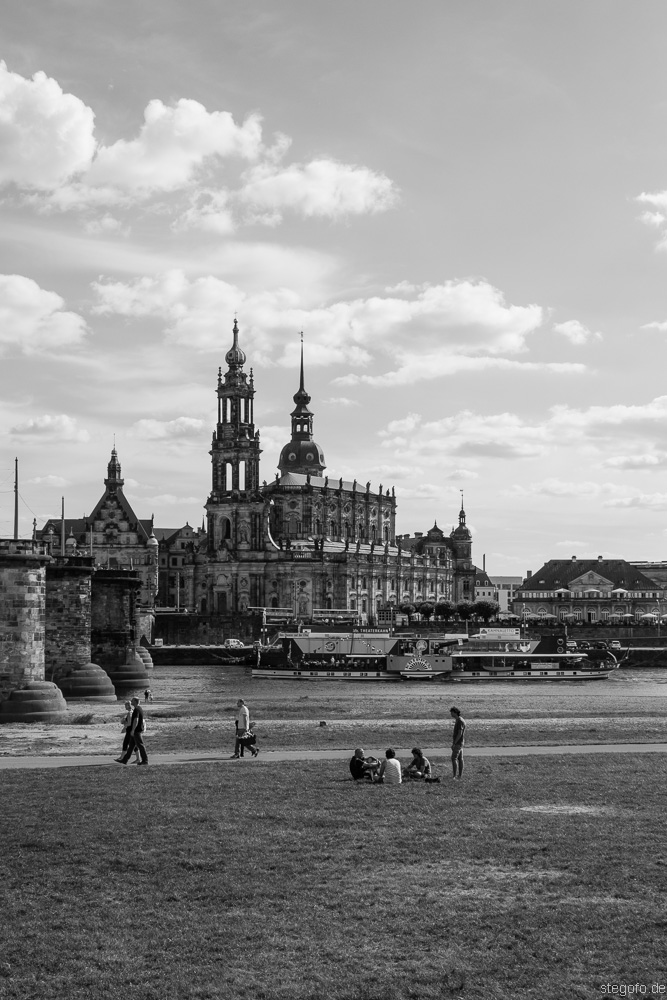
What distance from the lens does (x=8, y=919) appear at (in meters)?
14.7

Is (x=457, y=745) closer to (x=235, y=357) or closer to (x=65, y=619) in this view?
(x=65, y=619)

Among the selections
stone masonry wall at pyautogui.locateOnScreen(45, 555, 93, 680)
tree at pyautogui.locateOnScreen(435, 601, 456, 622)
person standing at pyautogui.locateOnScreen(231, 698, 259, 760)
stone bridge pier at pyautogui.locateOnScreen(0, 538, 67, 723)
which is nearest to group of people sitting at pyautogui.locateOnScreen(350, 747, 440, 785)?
person standing at pyautogui.locateOnScreen(231, 698, 259, 760)

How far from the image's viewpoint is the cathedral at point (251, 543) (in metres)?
156

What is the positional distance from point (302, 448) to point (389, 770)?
502ft

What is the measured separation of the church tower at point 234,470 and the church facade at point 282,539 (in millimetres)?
135

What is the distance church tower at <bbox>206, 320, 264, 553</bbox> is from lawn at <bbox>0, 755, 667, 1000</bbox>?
133m

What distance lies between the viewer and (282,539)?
541 ft

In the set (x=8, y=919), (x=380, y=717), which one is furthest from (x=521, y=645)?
(x=8, y=919)

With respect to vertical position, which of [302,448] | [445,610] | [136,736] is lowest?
[136,736]

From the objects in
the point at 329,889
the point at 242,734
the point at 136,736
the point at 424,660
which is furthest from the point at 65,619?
the point at 424,660

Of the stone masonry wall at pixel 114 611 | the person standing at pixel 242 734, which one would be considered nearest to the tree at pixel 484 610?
the stone masonry wall at pixel 114 611

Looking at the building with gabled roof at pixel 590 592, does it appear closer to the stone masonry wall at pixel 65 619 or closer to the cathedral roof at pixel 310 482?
the cathedral roof at pixel 310 482

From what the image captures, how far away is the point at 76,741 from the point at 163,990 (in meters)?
21.3

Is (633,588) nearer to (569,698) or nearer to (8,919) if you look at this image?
(569,698)
